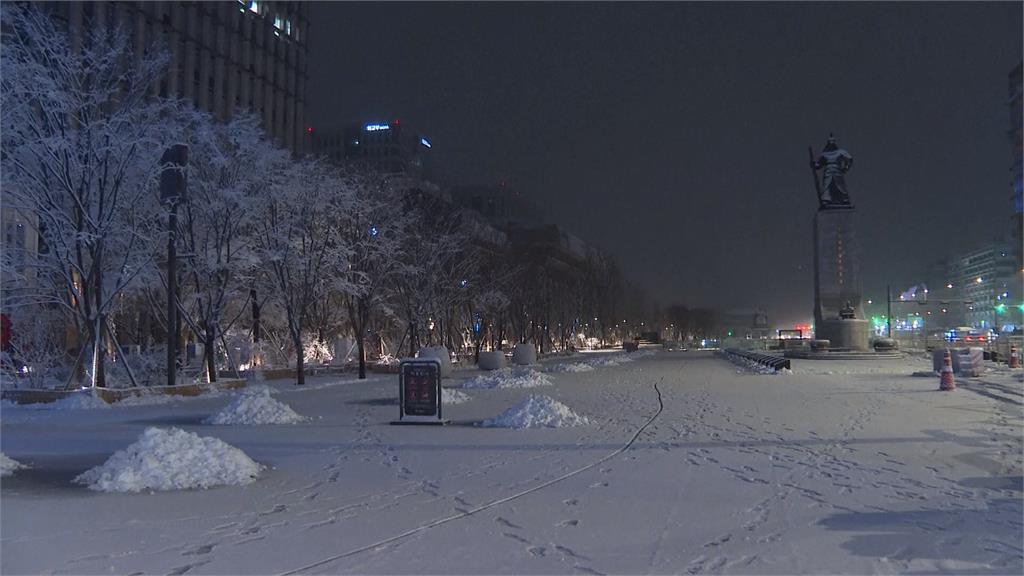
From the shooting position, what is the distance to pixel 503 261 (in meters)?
60.1

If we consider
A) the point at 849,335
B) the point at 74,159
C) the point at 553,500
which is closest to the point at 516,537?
the point at 553,500

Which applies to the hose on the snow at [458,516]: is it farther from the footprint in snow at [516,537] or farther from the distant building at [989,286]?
the distant building at [989,286]

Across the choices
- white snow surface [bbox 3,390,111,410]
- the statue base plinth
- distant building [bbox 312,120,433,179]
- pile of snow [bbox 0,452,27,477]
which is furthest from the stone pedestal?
distant building [bbox 312,120,433,179]

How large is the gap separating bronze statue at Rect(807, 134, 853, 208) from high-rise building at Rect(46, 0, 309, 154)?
40626 millimetres

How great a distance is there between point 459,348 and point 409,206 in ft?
58.8

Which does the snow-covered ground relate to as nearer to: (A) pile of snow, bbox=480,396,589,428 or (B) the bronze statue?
(A) pile of snow, bbox=480,396,589,428

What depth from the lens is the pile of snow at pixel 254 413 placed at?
16.7 m

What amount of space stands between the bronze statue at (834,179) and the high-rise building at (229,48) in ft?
133

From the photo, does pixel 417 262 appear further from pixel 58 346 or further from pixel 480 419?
pixel 480 419

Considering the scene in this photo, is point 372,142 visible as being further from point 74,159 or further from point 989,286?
point 989,286

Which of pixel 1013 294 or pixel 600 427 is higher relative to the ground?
pixel 1013 294

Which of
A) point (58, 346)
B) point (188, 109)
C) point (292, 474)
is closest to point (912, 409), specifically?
point (292, 474)

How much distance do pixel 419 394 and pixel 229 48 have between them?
69.8 meters

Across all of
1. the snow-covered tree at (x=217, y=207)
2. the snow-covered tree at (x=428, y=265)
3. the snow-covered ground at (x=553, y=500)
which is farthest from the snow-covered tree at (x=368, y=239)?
the snow-covered ground at (x=553, y=500)
